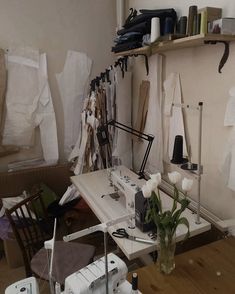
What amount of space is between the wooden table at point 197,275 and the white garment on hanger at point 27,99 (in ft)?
6.23

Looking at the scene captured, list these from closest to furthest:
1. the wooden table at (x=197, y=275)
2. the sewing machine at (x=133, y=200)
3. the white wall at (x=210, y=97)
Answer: the wooden table at (x=197, y=275)
the sewing machine at (x=133, y=200)
the white wall at (x=210, y=97)

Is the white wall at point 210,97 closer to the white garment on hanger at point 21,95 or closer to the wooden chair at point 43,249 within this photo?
the wooden chair at point 43,249

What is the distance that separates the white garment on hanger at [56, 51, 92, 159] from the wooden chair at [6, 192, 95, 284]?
84 cm

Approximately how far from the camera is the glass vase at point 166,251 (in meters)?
1.27

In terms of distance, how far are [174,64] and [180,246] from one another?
1.29 m

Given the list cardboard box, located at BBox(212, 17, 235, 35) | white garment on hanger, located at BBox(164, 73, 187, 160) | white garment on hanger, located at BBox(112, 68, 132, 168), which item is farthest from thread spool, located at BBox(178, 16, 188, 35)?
white garment on hanger, located at BBox(112, 68, 132, 168)

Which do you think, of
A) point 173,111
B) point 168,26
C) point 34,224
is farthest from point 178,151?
point 34,224

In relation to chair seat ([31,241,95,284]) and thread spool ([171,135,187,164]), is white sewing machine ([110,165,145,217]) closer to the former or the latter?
thread spool ([171,135,187,164])

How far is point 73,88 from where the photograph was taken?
2846 millimetres

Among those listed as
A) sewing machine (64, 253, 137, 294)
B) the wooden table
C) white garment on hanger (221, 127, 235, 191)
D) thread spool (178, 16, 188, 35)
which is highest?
thread spool (178, 16, 188, 35)

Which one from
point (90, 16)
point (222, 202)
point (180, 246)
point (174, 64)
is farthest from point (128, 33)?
point (180, 246)

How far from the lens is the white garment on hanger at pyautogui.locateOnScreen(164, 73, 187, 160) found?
1.97m

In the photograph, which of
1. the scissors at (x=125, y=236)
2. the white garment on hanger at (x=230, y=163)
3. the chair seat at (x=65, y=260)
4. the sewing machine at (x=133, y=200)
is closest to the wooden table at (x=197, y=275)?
the scissors at (x=125, y=236)

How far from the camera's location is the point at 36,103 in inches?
108
